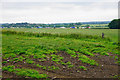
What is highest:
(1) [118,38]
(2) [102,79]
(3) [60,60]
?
(1) [118,38]

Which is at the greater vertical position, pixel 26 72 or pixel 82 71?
pixel 26 72

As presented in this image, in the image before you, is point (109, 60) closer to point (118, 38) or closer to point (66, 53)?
point (66, 53)

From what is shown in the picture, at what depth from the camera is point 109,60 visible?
7.45 m

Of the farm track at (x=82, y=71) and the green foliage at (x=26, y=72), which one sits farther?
the farm track at (x=82, y=71)

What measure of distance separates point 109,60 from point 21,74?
437cm

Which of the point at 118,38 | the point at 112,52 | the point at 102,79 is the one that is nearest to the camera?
the point at 102,79

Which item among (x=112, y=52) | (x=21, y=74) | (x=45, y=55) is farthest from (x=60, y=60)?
(x=112, y=52)

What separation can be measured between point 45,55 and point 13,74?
96.3 inches

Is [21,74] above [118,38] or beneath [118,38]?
beneath

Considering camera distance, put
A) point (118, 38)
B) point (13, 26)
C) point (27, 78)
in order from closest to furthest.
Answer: point (27, 78) < point (118, 38) < point (13, 26)

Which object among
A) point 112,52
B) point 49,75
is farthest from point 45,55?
point 112,52

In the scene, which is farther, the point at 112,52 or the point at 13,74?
the point at 112,52

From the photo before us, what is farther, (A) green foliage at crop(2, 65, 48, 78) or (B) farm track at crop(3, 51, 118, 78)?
(B) farm track at crop(3, 51, 118, 78)

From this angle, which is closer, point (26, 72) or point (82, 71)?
point (26, 72)
